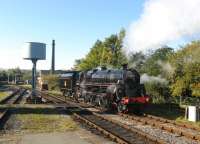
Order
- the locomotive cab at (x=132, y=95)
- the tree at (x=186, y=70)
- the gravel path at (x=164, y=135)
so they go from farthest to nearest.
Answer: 1. the tree at (x=186, y=70)
2. the locomotive cab at (x=132, y=95)
3. the gravel path at (x=164, y=135)

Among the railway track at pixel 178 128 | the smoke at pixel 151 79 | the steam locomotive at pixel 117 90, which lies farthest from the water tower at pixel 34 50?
the railway track at pixel 178 128

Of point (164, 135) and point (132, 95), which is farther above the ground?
point (132, 95)

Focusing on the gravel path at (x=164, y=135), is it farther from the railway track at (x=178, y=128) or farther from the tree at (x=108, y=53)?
the tree at (x=108, y=53)

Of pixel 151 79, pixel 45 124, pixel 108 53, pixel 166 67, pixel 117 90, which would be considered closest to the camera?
pixel 45 124

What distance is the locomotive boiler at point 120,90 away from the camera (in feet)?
86.4

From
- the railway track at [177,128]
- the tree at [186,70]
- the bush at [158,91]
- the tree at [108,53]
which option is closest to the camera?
the railway track at [177,128]

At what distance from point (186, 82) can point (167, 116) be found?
502 cm

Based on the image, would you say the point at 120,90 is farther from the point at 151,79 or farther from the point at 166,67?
the point at 166,67

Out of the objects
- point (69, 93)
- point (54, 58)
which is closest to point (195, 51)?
point (69, 93)

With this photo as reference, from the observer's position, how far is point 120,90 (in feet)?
88.5

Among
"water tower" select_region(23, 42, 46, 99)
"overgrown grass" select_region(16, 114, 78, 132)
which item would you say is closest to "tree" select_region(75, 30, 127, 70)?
"water tower" select_region(23, 42, 46, 99)

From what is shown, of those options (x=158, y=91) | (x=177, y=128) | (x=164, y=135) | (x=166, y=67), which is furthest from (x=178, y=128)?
(x=158, y=91)

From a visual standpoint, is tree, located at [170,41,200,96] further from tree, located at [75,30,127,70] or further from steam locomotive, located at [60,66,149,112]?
tree, located at [75,30,127,70]

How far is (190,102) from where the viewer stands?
3128 centimetres
